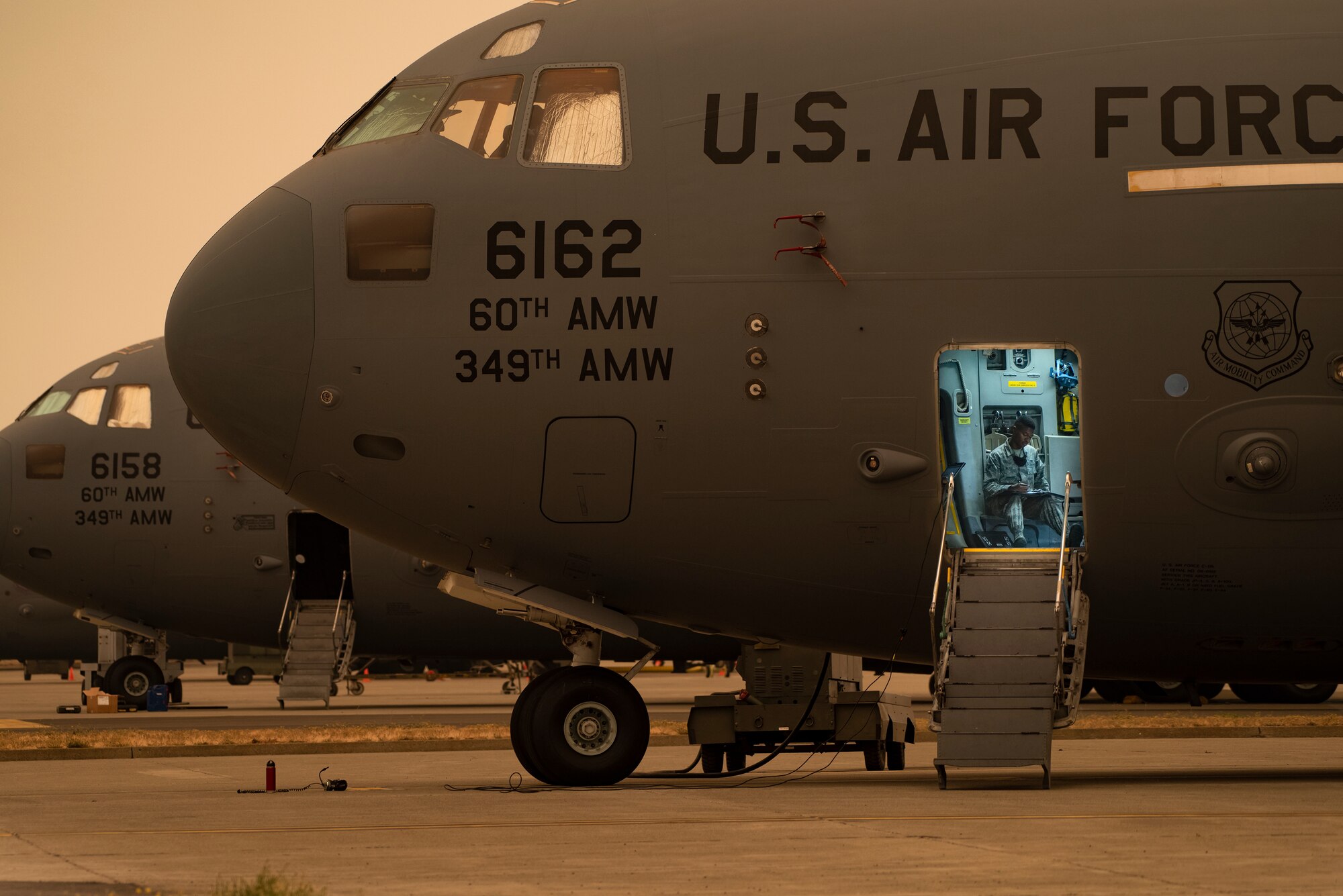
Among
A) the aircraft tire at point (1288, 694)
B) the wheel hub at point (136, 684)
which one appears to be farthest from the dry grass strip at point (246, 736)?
the aircraft tire at point (1288, 694)

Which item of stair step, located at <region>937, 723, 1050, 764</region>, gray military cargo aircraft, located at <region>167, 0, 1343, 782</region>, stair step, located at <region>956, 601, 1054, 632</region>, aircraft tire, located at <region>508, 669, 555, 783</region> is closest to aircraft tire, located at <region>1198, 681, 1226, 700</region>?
gray military cargo aircraft, located at <region>167, 0, 1343, 782</region>

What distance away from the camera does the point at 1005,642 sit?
13164mm

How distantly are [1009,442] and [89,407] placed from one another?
66.3ft

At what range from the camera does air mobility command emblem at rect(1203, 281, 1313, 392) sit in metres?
Answer: 13.4

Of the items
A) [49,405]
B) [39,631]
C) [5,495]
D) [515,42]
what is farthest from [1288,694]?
[39,631]

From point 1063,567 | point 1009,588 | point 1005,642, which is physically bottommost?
point 1005,642

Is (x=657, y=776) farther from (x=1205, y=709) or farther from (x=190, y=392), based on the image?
(x=1205, y=709)

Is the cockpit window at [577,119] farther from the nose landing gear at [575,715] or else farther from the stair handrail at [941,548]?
the stair handrail at [941,548]

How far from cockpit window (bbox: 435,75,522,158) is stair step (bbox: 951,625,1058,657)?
545cm

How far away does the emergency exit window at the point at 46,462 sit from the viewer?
96.0 feet

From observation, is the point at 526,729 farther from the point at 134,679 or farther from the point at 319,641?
the point at 134,679

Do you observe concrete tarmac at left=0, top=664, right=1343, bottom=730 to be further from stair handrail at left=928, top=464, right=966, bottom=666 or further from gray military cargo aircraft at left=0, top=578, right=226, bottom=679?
stair handrail at left=928, top=464, right=966, bottom=666

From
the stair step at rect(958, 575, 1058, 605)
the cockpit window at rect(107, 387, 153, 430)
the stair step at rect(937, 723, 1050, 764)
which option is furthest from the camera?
the cockpit window at rect(107, 387, 153, 430)

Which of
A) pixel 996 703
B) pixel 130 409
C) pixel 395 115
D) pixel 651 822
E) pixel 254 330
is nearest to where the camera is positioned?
pixel 651 822
